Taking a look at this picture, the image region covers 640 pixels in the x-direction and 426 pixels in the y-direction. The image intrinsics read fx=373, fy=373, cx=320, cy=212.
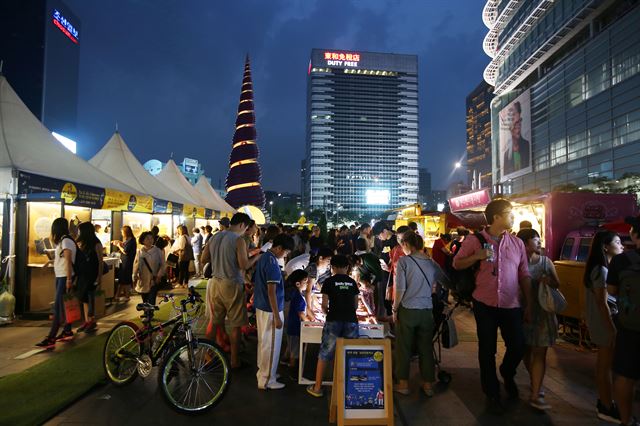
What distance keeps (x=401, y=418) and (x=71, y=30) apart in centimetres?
12800

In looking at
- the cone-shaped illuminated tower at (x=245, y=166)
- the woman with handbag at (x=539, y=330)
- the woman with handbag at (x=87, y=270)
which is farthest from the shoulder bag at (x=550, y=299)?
the cone-shaped illuminated tower at (x=245, y=166)

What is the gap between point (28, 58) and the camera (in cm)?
8812

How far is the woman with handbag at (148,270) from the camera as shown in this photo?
6645mm

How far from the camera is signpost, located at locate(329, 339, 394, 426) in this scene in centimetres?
325

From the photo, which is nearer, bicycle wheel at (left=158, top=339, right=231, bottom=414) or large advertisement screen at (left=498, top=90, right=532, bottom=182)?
bicycle wheel at (left=158, top=339, right=231, bottom=414)

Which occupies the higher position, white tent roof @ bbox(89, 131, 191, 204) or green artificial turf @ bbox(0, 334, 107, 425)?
white tent roof @ bbox(89, 131, 191, 204)

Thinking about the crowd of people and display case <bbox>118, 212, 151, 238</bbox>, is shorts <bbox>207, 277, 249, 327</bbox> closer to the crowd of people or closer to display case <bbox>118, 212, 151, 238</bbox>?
the crowd of people

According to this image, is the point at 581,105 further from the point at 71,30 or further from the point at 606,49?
the point at 71,30

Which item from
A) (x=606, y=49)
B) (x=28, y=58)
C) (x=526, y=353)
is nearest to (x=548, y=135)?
(x=606, y=49)

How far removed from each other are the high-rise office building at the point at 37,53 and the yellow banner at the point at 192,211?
92109 mm

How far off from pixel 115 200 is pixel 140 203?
1494 mm

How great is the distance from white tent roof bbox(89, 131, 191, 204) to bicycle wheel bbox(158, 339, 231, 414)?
1015 centimetres

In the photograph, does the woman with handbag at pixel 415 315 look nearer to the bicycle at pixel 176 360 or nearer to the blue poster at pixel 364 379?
the blue poster at pixel 364 379

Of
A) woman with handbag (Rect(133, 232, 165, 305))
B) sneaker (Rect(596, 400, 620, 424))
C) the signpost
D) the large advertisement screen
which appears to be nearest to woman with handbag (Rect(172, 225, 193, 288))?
woman with handbag (Rect(133, 232, 165, 305))
